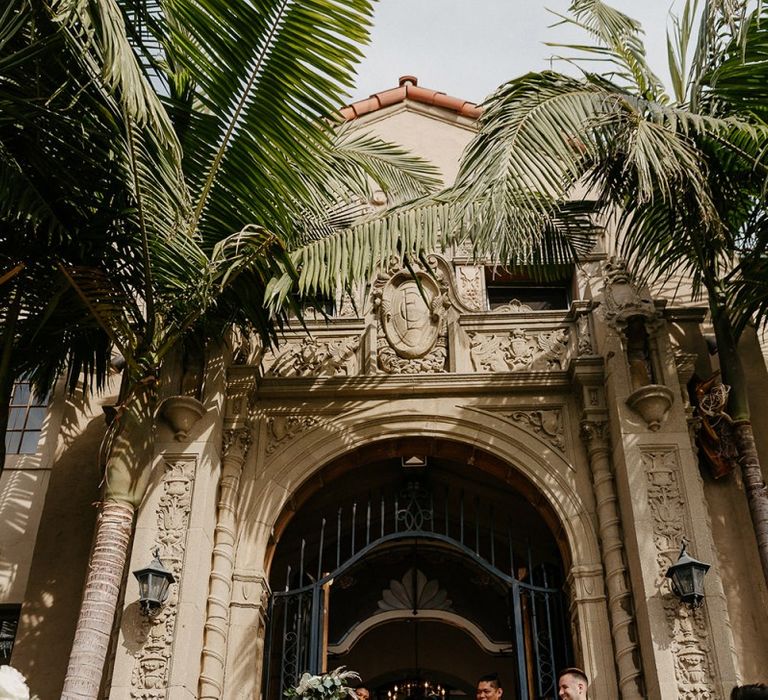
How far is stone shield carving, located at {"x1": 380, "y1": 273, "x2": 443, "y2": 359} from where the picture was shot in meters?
10.2

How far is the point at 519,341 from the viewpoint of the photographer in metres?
10.3

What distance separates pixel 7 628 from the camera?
391 inches

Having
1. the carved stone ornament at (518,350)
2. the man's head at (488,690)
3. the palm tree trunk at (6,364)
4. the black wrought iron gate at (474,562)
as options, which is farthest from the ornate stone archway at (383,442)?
the palm tree trunk at (6,364)

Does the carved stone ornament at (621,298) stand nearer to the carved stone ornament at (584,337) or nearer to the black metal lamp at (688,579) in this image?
the carved stone ornament at (584,337)

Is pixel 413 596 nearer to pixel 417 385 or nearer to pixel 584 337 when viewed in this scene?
pixel 417 385

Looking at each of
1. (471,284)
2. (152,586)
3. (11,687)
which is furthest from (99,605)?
(471,284)

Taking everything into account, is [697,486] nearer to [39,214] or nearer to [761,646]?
[761,646]

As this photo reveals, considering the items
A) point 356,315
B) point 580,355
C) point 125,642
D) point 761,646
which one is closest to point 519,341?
point 580,355

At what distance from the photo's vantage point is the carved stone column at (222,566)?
8.29 m

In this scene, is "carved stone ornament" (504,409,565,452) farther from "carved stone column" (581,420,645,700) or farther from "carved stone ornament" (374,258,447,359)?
"carved stone ornament" (374,258,447,359)

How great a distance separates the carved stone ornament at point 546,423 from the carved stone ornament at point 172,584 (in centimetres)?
351

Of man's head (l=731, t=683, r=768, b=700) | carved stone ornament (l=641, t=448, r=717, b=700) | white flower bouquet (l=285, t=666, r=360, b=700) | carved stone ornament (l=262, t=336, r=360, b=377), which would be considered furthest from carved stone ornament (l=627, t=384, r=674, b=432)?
man's head (l=731, t=683, r=768, b=700)

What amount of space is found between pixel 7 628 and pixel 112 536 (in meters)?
3.51

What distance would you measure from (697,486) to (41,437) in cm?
739
